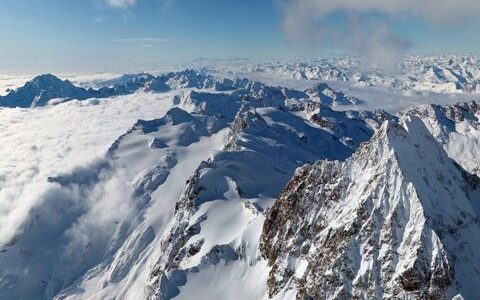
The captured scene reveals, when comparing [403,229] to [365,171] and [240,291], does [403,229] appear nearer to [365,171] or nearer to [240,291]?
[365,171]

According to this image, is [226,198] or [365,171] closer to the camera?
[365,171]

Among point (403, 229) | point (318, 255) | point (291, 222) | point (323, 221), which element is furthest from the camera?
point (291, 222)

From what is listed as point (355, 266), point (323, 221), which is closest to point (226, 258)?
point (323, 221)

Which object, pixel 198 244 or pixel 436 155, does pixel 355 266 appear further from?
pixel 198 244

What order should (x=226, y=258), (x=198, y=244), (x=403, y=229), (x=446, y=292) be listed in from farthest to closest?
(x=198, y=244) → (x=226, y=258) → (x=403, y=229) → (x=446, y=292)

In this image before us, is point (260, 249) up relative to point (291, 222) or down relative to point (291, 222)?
down

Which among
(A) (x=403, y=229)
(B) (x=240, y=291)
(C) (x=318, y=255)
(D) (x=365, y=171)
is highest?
(D) (x=365, y=171)
